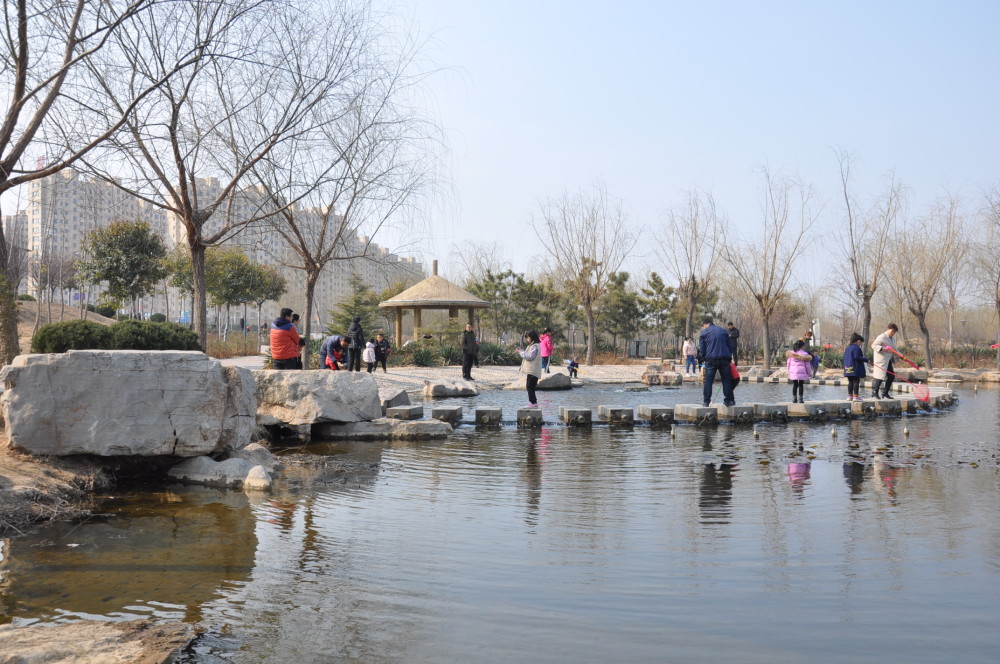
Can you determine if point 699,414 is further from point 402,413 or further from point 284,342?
point 284,342

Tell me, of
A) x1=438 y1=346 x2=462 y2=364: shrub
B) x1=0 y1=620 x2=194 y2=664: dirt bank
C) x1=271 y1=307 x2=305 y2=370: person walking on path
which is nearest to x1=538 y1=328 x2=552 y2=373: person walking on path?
x1=438 y1=346 x2=462 y2=364: shrub

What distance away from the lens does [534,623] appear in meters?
4.01

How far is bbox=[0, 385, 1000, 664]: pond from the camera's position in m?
3.79

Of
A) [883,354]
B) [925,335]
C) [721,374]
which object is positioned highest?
[925,335]

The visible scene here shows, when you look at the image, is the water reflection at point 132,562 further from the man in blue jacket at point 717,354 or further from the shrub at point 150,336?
the man in blue jacket at point 717,354

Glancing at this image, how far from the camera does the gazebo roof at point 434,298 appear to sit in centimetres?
2953

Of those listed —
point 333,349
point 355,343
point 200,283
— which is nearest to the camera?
point 200,283

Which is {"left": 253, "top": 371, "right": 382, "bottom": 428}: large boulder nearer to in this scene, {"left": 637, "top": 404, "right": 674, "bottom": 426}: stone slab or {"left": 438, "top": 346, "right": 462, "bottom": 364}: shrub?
{"left": 637, "top": 404, "right": 674, "bottom": 426}: stone slab

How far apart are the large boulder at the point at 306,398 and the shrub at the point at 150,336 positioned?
2219 mm

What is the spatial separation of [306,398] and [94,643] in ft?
24.2

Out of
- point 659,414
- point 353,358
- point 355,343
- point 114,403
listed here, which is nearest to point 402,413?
point 659,414

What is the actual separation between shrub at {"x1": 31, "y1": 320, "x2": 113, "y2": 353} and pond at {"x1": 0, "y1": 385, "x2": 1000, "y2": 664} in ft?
13.3

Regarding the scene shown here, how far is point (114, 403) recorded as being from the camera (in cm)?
746

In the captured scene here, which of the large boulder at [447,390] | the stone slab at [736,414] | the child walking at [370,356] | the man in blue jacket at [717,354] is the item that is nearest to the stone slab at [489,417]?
the man in blue jacket at [717,354]
